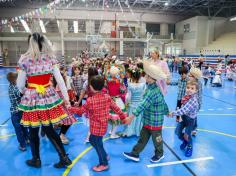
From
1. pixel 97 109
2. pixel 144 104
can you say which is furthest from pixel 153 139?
pixel 97 109

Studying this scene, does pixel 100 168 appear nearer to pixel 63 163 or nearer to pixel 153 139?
pixel 63 163

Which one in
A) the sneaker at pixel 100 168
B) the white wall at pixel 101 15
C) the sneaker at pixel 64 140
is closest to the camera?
the sneaker at pixel 100 168

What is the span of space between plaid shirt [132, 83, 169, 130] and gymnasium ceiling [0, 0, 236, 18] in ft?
65.0

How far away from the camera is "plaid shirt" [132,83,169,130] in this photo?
8.54ft

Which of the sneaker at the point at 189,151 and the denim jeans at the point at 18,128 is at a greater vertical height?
the denim jeans at the point at 18,128


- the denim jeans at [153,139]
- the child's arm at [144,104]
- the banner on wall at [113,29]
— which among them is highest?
the banner on wall at [113,29]

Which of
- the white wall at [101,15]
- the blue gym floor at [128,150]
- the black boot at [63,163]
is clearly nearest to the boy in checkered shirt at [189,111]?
the blue gym floor at [128,150]

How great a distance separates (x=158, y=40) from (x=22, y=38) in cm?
1692

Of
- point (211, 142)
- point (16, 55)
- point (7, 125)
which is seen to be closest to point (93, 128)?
point (211, 142)

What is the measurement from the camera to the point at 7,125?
4.58 metres

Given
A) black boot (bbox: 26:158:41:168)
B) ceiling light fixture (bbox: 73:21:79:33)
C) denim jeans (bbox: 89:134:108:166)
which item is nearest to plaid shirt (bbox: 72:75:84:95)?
black boot (bbox: 26:158:41:168)

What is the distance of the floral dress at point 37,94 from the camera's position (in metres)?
2.41

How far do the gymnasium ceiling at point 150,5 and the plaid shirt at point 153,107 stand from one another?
19.8 m

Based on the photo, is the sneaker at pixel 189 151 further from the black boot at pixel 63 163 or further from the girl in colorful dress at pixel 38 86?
the girl in colorful dress at pixel 38 86
